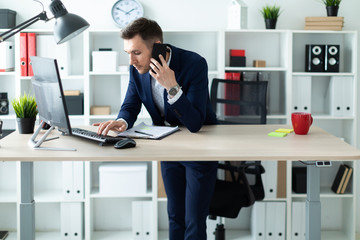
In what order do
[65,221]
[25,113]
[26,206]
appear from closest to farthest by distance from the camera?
1. [26,206]
2. [25,113]
3. [65,221]

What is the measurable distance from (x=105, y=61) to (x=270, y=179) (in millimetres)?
1611

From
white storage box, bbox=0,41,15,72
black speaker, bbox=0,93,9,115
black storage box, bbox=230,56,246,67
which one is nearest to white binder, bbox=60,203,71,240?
black speaker, bbox=0,93,9,115

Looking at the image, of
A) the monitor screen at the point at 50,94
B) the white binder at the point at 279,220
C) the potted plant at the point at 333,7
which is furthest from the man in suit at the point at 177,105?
the potted plant at the point at 333,7

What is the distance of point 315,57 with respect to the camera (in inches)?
155

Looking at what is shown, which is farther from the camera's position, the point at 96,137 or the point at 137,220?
the point at 137,220

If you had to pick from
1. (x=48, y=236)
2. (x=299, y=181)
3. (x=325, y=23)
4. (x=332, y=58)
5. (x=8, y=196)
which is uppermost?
(x=325, y=23)

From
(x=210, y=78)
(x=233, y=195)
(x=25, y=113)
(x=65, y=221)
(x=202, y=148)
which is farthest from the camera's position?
(x=210, y=78)

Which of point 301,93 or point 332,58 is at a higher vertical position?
point 332,58

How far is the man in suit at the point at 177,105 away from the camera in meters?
2.34

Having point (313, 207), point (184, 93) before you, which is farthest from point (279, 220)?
point (184, 93)

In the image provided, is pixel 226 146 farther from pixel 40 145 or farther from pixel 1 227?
pixel 1 227

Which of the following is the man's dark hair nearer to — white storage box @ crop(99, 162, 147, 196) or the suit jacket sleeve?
the suit jacket sleeve

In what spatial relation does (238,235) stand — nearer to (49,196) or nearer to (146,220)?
(146,220)

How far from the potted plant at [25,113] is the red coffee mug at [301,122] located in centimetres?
136
